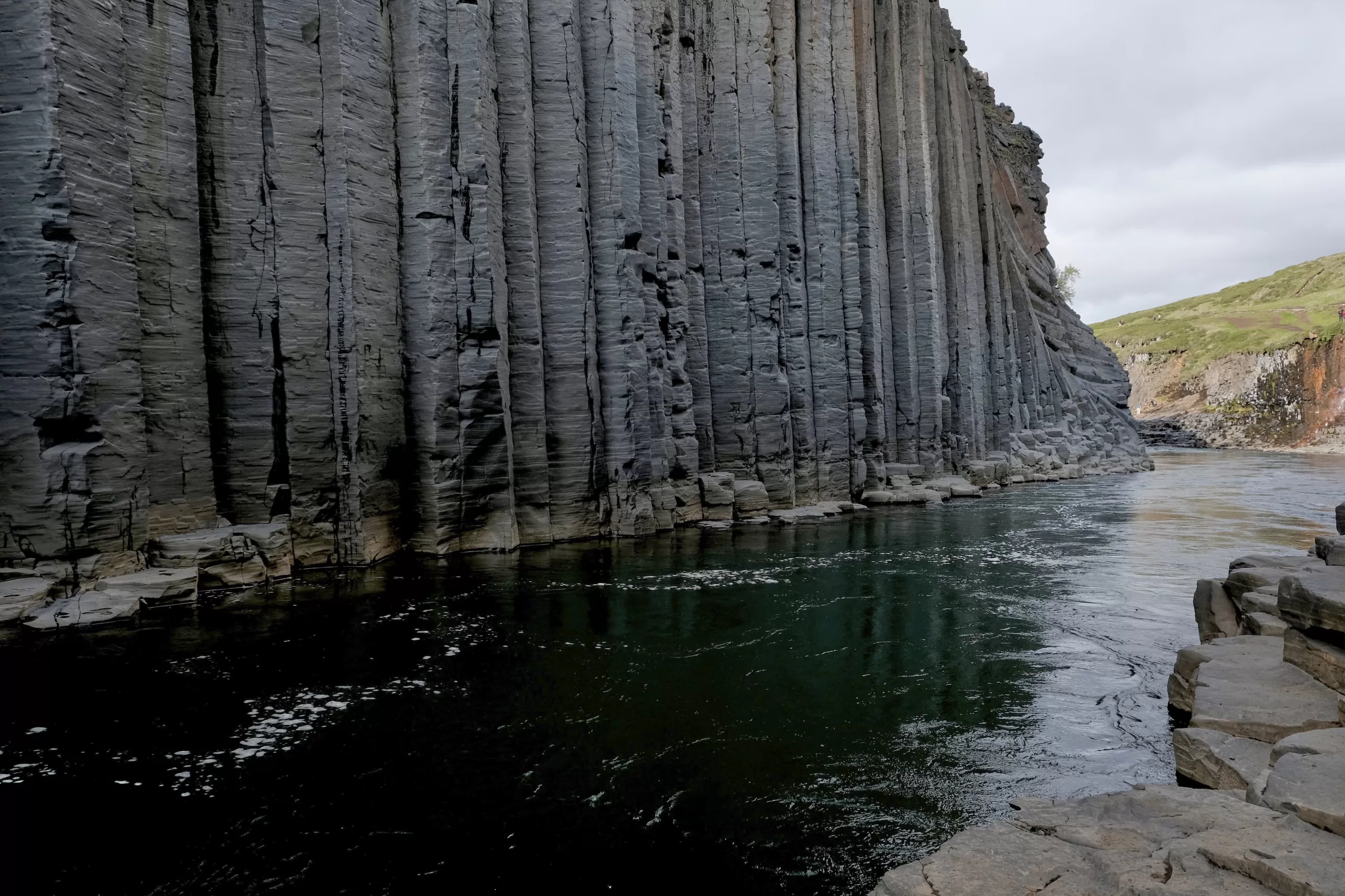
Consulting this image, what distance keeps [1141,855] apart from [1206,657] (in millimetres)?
3328

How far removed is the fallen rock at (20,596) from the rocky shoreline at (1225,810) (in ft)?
29.6

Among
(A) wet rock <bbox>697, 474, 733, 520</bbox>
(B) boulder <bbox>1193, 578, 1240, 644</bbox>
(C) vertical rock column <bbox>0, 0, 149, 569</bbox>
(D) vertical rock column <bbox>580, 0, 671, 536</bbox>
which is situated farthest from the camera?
(A) wet rock <bbox>697, 474, 733, 520</bbox>

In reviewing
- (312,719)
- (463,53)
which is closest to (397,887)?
(312,719)

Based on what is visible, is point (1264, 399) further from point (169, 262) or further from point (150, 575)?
point (150, 575)

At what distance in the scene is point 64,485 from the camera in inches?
360

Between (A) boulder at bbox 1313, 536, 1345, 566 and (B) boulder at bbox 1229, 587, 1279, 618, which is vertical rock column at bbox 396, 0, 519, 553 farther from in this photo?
(A) boulder at bbox 1313, 536, 1345, 566

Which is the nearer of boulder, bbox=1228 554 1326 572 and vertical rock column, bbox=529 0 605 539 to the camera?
boulder, bbox=1228 554 1326 572

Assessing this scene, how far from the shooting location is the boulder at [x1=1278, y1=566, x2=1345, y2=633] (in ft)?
16.5

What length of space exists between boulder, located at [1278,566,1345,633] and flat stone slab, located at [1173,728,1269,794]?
3.07 feet

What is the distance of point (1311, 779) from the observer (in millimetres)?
3803

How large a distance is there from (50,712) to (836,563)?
9.79 m

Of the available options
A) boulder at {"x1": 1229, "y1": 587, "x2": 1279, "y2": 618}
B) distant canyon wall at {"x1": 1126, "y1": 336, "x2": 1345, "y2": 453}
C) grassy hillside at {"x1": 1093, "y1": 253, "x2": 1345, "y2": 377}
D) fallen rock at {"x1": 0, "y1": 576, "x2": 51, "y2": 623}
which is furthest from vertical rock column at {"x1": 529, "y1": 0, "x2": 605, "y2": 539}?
grassy hillside at {"x1": 1093, "y1": 253, "x2": 1345, "y2": 377}

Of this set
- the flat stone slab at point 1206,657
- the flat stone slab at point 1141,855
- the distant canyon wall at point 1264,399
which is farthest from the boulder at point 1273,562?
the distant canyon wall at point 1264,399

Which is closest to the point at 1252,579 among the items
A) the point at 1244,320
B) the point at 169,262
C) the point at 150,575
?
the point at 150,575
